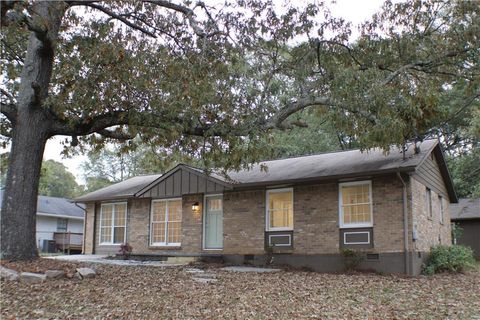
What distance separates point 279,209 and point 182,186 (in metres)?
4.09

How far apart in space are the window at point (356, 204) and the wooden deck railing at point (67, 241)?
19804 mm

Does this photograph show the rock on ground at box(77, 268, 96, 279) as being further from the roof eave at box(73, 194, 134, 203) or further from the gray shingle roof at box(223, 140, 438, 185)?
the roof eave at box(73, 194, 134, 203)

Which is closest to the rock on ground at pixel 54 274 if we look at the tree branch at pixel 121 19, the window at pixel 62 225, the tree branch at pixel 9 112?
the tree branch at pixel 9 112

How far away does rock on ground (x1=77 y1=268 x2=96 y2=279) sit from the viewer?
9891 millimetres

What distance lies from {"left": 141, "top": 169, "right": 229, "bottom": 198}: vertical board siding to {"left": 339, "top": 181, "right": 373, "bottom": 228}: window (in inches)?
173

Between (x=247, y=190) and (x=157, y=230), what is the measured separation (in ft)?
15.4

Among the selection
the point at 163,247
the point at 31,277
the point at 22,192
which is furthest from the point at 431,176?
the point at 31,277

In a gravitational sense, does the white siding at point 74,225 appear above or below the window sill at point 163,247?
above

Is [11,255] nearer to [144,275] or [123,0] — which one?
[144,275]

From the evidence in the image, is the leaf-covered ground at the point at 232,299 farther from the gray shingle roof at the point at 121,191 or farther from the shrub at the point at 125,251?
the gray shingle roof at the point at 121,191

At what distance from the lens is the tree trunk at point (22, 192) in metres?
10.4

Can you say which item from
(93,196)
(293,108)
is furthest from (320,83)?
(93,196)

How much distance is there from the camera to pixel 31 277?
905cm

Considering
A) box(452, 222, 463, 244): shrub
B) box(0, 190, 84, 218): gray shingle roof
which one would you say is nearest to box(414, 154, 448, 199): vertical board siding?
box(452, 222, 463, 244): shrub
